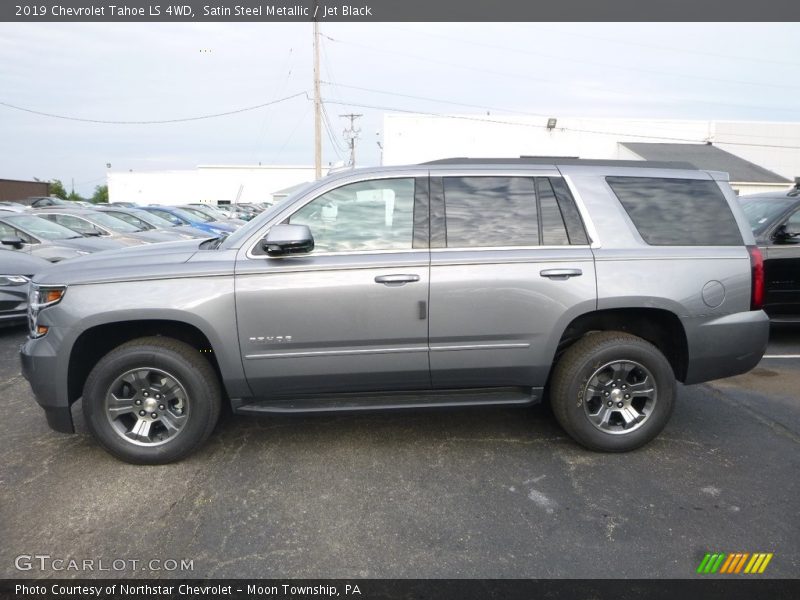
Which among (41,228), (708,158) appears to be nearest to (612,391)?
(41,228)

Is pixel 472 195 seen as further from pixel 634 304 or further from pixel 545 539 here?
pixel 545 539

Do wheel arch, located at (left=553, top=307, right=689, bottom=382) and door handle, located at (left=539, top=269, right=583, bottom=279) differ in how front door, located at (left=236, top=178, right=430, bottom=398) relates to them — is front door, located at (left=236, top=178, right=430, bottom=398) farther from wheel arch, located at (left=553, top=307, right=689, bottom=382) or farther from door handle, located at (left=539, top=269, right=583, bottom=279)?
wheel arch, located at (left=553, top=307, right=689, bottom=382)

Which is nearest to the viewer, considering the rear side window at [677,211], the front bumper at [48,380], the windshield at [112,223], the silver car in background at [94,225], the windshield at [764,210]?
the front bumper at [48,380]

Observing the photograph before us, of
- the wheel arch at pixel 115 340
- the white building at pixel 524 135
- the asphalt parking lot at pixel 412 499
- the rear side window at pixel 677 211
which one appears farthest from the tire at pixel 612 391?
the white building at pixel 524 135

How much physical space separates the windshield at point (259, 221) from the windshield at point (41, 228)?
291 inches

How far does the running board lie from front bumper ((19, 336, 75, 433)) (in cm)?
103

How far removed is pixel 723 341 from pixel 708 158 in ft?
107

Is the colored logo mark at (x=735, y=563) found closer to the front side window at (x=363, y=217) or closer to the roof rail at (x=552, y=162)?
the front side window at (x=363, y=217)

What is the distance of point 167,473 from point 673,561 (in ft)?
9.50

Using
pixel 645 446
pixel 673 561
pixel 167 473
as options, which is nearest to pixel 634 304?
pixel 645 446

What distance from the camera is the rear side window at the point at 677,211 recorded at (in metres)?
3.99

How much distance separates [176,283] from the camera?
3639 mm

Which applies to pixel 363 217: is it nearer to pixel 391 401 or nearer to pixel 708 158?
pixel 391 401

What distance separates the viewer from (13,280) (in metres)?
7.29
